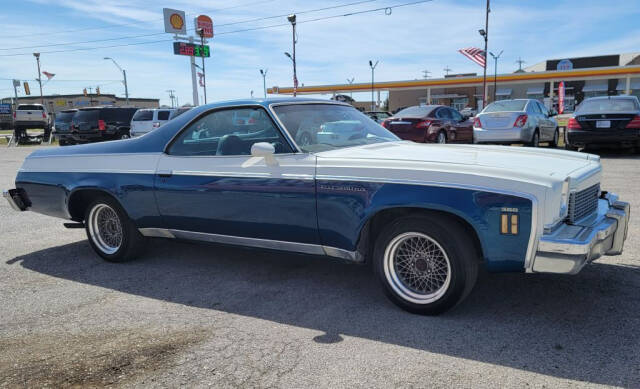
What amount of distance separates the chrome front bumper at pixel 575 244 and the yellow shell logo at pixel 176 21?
1537 inches

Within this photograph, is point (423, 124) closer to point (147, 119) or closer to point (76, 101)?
point (147, 119)

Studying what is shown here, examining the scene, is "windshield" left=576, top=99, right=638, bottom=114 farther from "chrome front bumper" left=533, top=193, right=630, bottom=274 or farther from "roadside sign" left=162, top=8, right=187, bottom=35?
"roadside sign" left=162, top=8, right=187, bottom=35

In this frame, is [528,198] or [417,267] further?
[417,267]

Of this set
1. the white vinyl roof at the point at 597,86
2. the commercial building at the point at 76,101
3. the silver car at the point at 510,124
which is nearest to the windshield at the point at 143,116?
the silver car at the point at 510,124

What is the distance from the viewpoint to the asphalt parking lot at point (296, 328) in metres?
2.68

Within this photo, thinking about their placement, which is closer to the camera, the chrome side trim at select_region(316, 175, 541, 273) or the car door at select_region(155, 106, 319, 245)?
the chrome side trim at select_region(316, 175, 541, 273)

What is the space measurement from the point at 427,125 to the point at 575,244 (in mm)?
11010

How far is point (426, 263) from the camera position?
3.34 metres

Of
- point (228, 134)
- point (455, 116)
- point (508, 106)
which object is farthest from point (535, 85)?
point (228, 134)

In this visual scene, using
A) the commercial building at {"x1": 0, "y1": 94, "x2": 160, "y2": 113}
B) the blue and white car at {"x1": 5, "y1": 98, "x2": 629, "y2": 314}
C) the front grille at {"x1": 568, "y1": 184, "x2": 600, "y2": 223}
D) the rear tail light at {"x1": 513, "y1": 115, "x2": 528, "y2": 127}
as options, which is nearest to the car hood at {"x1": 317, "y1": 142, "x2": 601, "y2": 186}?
the blue and white car at {"x1": 5, "y1": 98, "x2": 629, "y2": 314}

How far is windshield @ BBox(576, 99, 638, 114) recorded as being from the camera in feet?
37.7

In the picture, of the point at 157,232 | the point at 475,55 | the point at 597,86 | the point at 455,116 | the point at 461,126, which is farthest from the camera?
the point at 597,86

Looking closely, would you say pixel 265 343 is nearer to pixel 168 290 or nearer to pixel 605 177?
pixel 168 290

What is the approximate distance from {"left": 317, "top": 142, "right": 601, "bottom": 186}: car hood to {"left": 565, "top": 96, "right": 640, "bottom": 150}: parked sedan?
28.4 feet
